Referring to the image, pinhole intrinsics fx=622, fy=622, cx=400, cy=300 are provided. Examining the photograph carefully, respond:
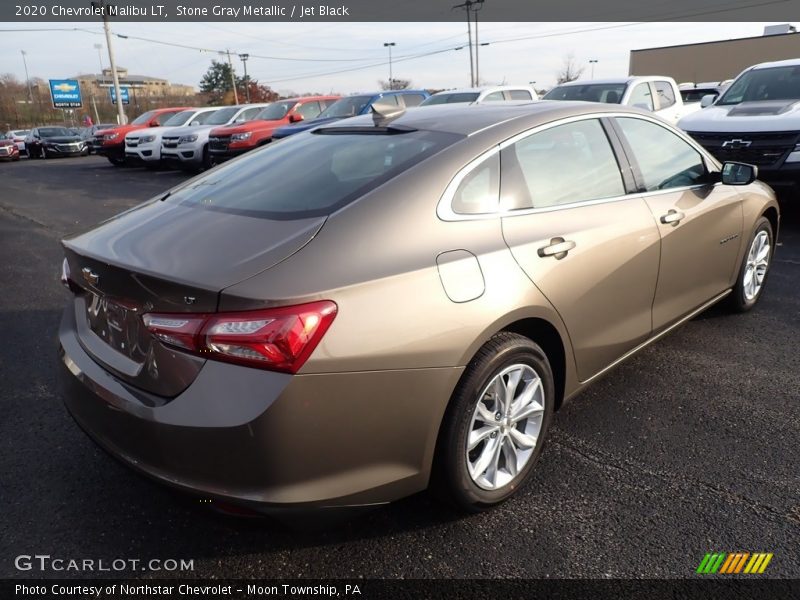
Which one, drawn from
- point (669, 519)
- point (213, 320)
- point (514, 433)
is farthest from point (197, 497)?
point (669, 519)

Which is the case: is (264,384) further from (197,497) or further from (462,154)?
(462,154)

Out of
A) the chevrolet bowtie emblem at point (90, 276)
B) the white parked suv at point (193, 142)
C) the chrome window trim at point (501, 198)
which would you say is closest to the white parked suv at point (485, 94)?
the white parked suv at point (193, 142)

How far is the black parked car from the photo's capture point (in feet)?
95.7

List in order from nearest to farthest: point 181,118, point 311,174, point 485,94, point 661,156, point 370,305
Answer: point 370,305, point 311,174, point 661,156, point 485,94, point 181,118

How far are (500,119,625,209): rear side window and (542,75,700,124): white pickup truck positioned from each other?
8018 mm

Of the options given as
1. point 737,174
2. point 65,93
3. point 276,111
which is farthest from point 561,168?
point 65,93

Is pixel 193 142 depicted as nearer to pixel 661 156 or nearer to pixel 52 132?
pixel 661 156

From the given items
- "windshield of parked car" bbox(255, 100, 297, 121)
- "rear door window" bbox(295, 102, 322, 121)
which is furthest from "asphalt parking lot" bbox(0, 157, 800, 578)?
"rear door window" bbox(295, 102, 322, 121)

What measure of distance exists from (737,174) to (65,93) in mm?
63998

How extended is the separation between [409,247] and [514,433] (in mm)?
952

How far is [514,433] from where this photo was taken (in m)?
2.61

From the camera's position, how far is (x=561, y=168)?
118 inches

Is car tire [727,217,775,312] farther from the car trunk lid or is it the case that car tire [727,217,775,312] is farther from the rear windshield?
the car trunk lid

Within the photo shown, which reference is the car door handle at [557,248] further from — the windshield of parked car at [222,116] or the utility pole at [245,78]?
the utility pole at [245,78]
